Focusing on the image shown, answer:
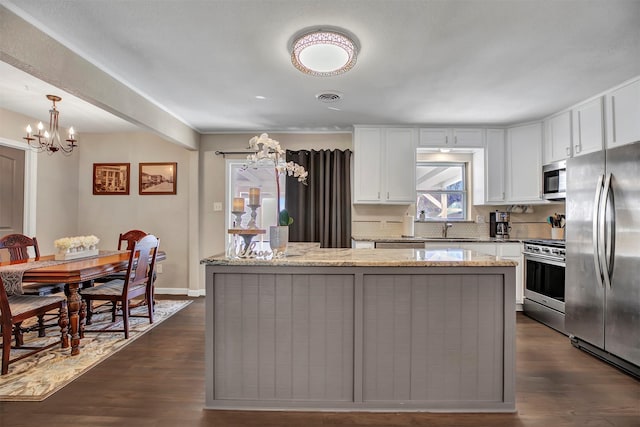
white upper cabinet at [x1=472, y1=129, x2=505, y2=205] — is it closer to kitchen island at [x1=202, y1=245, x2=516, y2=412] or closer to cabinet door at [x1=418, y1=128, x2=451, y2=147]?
cabinet door at [x1=418, y1=128, x2=451, y2=147]

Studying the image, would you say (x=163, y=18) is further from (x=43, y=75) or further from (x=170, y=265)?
(x=170, y=265)

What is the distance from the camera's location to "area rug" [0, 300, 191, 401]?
2.22 metres

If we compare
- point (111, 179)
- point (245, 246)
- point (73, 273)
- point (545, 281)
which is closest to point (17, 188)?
point (111, 179)

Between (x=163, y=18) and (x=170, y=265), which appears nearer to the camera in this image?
(x=163, y=18)

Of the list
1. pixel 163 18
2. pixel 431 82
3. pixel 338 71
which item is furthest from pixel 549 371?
pixel 163 18

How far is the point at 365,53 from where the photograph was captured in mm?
2527

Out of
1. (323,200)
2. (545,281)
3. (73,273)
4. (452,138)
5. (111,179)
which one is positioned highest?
(452,138)

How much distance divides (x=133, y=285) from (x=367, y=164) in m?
3.09

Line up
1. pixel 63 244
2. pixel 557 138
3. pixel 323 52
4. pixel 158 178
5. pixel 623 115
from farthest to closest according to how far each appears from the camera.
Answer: pixel 158 178
pixel 557 138
pixel 63 244
pixel 623 115
pixel 323 52

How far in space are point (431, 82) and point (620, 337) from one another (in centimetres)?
256

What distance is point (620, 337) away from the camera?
2535 mm

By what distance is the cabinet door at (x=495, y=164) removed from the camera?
4434 millimetres

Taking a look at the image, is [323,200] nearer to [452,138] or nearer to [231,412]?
[452,138]

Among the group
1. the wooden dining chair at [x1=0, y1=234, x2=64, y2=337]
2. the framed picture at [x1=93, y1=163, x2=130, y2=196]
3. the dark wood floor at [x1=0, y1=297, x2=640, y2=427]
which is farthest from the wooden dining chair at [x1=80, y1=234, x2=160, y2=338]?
the framed picture at [x1=93, y1=163, x2=130, y2=196]
